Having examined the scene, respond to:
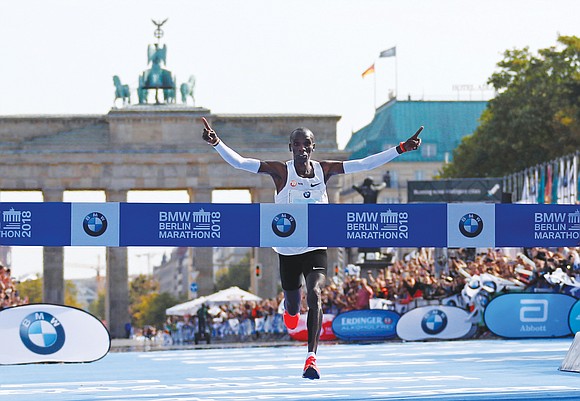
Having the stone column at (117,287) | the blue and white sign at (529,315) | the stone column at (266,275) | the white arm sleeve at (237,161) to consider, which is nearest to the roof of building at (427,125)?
the stone column at (266,275)

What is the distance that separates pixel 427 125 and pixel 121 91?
152ft

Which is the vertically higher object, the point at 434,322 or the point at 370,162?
the point at 370,162

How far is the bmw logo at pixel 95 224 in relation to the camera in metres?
13.6

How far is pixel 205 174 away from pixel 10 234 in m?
69.8

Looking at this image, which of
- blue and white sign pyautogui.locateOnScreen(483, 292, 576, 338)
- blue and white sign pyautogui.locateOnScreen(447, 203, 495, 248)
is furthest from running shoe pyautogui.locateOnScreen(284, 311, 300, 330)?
blue and white sign pyautogui.locateOnScreen(483, 292, 576, 338)

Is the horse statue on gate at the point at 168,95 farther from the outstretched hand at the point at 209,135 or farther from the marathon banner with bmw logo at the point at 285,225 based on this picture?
the outstretched hand at the point at 209,135

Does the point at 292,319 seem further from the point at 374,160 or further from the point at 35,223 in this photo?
the point at 35,223

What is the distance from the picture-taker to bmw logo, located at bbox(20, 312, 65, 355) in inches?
775

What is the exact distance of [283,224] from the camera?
13312mm

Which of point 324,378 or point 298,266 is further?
point 324,378

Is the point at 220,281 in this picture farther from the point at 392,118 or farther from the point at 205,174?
the point at 205,174

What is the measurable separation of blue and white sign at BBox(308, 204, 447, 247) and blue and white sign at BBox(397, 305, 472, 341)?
14358 mm

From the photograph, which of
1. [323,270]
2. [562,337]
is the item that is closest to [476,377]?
[323,270]

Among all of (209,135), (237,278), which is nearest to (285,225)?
(209,135)
